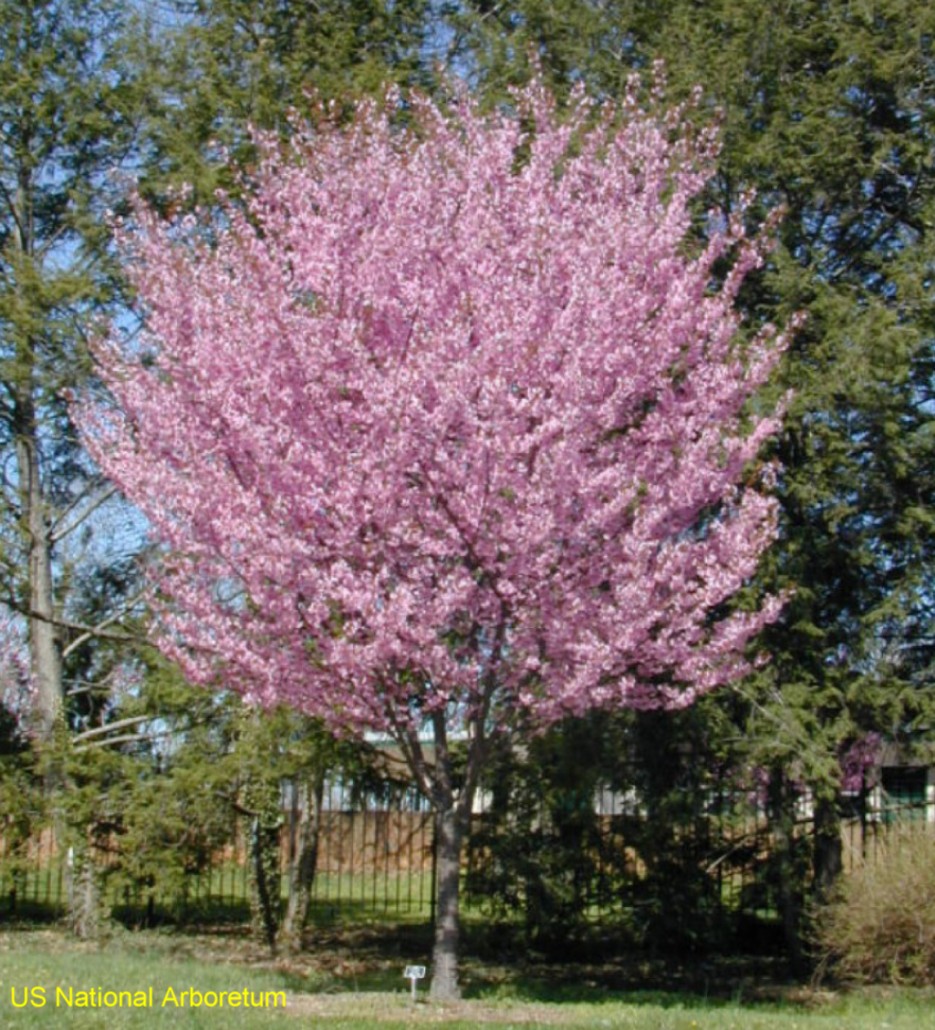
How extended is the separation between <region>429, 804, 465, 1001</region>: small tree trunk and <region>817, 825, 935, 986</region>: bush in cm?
304

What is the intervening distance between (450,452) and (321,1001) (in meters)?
4.00

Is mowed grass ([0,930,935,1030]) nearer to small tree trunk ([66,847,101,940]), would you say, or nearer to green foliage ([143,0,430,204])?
small tree trunk ([66,847,101,940])

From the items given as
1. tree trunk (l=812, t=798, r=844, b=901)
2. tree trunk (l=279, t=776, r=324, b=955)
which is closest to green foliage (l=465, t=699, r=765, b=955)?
tree trunk (l=812, t=798, r=844, b=901)

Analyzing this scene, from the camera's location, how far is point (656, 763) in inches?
491

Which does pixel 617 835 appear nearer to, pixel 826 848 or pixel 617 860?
pixel 617 860

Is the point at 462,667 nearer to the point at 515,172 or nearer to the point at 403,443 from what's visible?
the point at 403,443

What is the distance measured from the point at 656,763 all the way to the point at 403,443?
5.03 m

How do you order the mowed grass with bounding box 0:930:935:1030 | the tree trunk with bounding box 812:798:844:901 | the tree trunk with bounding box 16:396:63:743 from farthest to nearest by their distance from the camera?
the tree trunk with bounding box 16:396:63:743 → the tree trunk with bounding box 812:798:844:901 → the mowed grass with bounding box 0:930:935:1030

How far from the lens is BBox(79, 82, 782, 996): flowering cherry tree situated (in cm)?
904

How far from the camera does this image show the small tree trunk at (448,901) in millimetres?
10203

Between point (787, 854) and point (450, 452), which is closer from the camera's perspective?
point (450, 452)

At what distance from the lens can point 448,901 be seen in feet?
34.2

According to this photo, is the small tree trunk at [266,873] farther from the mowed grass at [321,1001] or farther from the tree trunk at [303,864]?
the mowed grass at [321,1001]

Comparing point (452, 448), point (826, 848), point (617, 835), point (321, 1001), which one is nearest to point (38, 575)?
point (617, 835)
